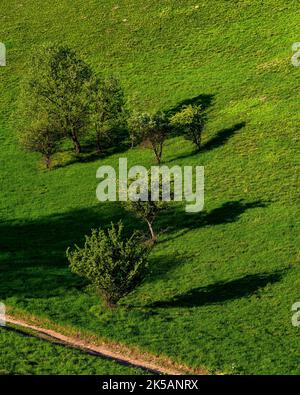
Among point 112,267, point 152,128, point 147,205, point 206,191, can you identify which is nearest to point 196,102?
point 152,128

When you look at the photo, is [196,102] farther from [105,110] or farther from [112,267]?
[112,267]

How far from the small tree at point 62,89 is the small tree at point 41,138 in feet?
5.64

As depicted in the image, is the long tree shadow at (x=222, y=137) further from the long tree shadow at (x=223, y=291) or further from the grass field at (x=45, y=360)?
the grass field at (x=45, y=360)

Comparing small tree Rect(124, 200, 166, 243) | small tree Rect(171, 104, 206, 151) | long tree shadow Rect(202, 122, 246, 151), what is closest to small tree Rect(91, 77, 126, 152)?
small tree Rect(171, 104, 206, 151)

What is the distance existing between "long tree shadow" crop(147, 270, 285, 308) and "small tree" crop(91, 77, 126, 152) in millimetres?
31573

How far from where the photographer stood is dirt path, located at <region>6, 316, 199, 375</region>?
4622cm

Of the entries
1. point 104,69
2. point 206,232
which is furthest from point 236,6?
point 206,232

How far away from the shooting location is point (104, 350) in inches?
1922

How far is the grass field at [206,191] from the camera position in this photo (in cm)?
5056

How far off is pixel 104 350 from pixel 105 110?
127ft

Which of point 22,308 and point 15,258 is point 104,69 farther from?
point 22,308
